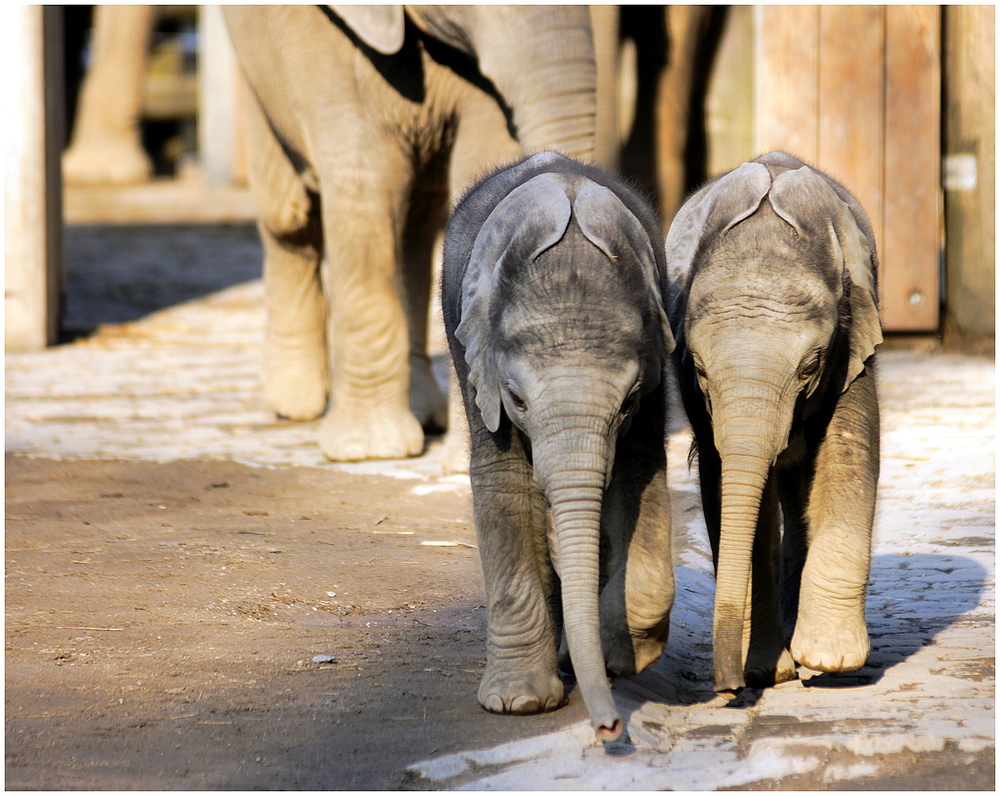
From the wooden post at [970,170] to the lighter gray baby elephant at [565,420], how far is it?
5.59m

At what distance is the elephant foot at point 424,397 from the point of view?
270 inches

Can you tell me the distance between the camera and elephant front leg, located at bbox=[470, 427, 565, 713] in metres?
3.23

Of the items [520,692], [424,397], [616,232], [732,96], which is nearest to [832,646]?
[520,692]

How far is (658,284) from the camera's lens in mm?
3148

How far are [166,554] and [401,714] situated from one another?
1.64m

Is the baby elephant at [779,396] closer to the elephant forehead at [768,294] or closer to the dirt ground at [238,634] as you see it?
the elephant forehead at [768,294]

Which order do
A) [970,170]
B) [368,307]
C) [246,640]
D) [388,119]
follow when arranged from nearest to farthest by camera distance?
1. [246,640]
2. [388,119]
3. [368,307]
4. [970,170]

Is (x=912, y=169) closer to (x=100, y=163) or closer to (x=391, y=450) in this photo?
(x=391, y=450)

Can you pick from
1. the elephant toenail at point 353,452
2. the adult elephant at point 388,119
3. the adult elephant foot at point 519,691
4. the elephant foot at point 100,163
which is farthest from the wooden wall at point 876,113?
the elephant foot at point 100,163

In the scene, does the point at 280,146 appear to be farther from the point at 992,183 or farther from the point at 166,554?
the point at 992,183

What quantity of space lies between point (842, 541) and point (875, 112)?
5.91m

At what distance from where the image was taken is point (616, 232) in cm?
303

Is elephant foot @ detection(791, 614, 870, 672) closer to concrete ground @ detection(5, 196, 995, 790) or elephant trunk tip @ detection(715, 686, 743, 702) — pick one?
concrete ground @ detection(5, 196, 995, 790)

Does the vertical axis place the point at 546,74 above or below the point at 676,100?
below
